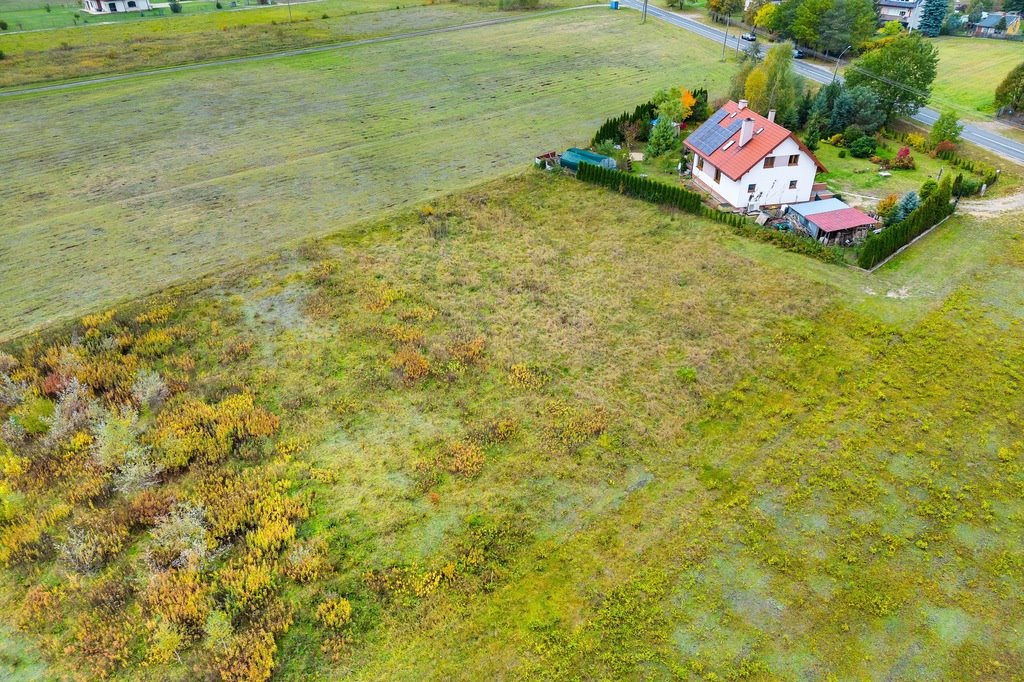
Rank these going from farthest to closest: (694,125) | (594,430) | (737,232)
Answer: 1. (694,125)
2. (737,232)
3. (594,430)

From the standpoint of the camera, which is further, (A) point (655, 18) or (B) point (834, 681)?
(A) point (655, 18)

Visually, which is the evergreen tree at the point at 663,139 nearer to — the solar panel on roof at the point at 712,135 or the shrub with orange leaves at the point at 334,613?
the solar panel on roof at the point at 712,135

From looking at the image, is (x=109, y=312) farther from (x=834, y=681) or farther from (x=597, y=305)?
(x=834, y=681)

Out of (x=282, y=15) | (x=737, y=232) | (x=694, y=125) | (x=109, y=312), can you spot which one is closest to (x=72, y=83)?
(x=282, y=15)

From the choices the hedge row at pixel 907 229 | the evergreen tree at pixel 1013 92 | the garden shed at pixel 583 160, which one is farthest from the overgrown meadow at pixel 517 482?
the evergreen tree at pixel 1013 92

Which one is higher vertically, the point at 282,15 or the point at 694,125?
the point at 282,15
